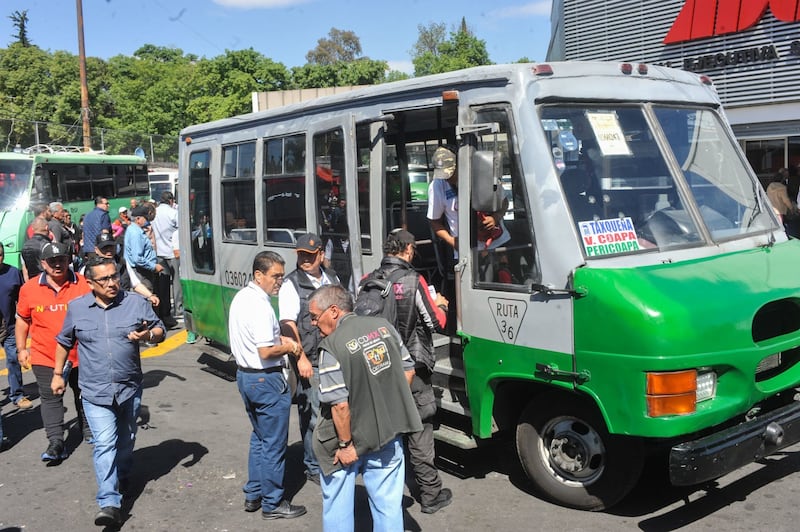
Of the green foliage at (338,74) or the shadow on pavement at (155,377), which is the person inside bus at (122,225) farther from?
the green foliage at (338,74)

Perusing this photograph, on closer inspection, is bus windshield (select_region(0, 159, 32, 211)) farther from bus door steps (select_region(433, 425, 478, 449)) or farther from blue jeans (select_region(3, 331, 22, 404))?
bus door steps (select_region(433, 425, 478, 449))

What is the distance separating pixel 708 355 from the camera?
4453mm

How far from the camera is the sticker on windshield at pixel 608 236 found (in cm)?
491

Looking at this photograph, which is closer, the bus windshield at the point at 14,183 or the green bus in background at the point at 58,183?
the green bus in background at the point at 58,183

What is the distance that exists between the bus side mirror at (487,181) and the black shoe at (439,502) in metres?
2.03

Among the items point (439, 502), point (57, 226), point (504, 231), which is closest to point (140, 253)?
point (57, 226)

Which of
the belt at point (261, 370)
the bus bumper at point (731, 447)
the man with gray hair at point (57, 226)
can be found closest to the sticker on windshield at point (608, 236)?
the bus bumper at point (731, 447)

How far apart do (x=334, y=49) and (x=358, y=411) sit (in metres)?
89.3

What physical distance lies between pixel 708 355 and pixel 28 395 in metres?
7.52

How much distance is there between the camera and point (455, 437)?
5645 mm

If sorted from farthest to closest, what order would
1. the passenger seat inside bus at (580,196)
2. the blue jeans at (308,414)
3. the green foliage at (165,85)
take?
1. the green foliage at (165,85)
2. the blue jeans at (308,414)
3. the passenger seat inside bus at (580,196)

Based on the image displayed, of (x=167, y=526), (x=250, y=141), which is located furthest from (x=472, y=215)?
(x=250, y=141)

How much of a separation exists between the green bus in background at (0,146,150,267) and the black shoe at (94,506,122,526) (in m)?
12.3

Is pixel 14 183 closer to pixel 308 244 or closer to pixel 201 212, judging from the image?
pixel 201 212
